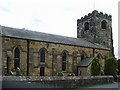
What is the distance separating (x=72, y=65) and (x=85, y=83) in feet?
37.4

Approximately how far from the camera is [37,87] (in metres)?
16.4

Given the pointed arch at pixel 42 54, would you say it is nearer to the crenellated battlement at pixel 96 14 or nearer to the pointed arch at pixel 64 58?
the pointed arch at pixel 64 58

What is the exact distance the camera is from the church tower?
4344cm

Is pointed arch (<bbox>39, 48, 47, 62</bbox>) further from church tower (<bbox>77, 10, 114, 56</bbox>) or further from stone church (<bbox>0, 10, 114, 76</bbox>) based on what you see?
church tower (<bbox>77, 10, 114, 56</bbox>)

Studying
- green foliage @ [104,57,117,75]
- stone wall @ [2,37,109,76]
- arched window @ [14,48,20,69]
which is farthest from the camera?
green foliage @ [104,57,117,75]

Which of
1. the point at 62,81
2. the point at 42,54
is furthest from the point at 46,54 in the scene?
the point at 62,81

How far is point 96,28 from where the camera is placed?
142ft

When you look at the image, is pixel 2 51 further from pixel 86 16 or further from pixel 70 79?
pixel 86 16

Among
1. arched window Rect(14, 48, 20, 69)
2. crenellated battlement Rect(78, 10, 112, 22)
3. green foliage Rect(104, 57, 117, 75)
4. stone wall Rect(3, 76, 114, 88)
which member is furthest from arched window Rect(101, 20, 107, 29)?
arched window Rect(14, 48, 20, 69)

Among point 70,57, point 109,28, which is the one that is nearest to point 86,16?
point 109,28

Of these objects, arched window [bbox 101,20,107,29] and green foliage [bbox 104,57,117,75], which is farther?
arched window [bbox 101,20,107,29]

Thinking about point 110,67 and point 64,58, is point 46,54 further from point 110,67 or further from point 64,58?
point 110,67

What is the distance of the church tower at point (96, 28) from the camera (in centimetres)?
4344

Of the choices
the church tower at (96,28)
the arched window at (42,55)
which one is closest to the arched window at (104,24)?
the church tower at (96,28)
